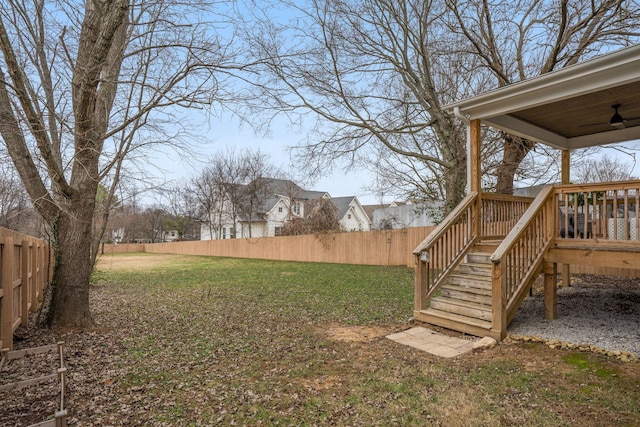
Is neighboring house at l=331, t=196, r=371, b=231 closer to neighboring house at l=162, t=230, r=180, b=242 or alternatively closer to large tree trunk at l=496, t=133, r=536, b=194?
large tree trunk at l=496, t=133, r=536, b=194

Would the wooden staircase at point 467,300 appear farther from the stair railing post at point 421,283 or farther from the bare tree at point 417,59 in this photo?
the bare tree at point 417,59

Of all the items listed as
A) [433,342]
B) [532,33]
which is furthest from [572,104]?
[532,33]

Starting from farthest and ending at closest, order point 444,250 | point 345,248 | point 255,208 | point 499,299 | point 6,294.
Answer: point 255,208 → point 345,248 → point 444,250 → point 499,299 → point 6,294

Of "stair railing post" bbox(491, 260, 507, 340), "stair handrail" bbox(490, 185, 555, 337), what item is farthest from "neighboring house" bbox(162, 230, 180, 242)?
"stair railing post" bbox(491, 260, 507, 340)

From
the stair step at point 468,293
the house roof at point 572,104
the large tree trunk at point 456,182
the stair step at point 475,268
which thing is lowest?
the stair step at point 468,293

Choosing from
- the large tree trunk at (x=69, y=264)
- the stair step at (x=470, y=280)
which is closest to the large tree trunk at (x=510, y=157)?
the stair step at (x=470, y=280)

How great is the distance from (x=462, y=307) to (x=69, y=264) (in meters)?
5.46

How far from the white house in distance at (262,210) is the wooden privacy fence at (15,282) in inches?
776

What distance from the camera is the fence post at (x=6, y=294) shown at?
4012 mm

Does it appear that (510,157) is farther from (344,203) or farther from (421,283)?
(344,203)

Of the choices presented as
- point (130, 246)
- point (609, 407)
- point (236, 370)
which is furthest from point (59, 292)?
point (130, 246)

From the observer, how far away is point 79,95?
4676 millimetres

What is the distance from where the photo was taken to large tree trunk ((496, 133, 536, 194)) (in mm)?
9586

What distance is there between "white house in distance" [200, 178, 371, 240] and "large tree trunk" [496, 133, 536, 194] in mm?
16717
